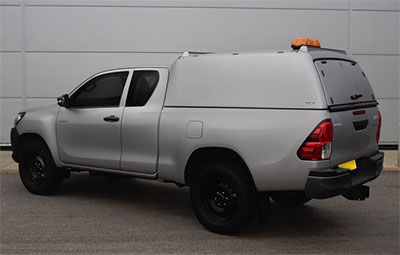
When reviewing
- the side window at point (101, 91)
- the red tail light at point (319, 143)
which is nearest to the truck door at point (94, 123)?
the side window at point (101, 91)

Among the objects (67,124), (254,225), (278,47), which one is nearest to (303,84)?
(254,225)

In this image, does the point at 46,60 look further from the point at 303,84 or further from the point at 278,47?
the point at 303,84

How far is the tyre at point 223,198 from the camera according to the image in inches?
210

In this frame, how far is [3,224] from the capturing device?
598cm

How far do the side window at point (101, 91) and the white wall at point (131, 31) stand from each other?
518 cm

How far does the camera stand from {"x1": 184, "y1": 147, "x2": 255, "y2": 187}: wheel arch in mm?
5465

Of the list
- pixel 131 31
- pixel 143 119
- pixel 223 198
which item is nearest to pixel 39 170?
pixel 143 119

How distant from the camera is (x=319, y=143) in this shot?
4906 millimetres

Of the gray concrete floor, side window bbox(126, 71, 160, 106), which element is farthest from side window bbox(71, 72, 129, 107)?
the gray concrete floor

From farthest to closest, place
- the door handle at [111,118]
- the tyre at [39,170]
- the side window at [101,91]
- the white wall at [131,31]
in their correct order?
the white wall at [131,31] < the tyre at [39,170] < the side window at [101,91] < the door handle at [111,118]

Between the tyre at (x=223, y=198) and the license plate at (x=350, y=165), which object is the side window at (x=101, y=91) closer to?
the tyre at (x=223, y=198)

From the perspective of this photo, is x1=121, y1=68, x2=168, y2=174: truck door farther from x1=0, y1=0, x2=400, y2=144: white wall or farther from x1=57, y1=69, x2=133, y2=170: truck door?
x1=0, y1=0, x2=400, y2=144: white wall

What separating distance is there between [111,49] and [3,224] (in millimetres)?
6895

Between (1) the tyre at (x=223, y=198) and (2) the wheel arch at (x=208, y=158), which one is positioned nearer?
(1) the tyre at (x=223, y=198)
